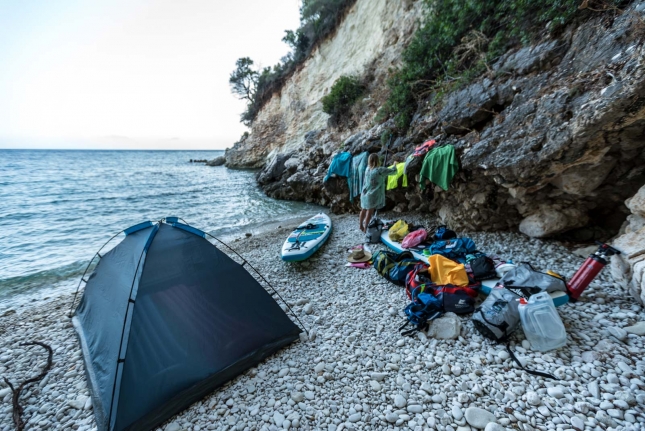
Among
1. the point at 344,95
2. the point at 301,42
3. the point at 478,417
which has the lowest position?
the point at 478,417

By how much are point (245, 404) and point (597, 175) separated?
20.4ft

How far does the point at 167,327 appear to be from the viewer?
294 centimetres

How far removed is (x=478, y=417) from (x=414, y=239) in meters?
3.57

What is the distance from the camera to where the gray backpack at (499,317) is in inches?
115

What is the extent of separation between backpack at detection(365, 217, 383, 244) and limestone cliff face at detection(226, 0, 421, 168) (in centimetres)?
758

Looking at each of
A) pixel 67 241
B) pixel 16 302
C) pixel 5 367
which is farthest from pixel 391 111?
pixel 67 241

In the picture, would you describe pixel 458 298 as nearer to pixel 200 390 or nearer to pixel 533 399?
pixel 533 399

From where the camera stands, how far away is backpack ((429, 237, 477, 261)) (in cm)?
472

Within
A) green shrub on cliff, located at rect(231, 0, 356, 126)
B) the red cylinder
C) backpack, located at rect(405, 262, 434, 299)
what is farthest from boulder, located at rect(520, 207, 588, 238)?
green shrub on cliff, located at rect(231, 0, 356, 126)

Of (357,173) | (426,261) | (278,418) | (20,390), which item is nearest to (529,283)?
(426,261)

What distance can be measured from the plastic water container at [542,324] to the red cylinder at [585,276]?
79cm

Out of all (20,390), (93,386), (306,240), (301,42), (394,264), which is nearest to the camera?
(93,386)

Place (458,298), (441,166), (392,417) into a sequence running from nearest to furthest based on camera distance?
1. (392,417)
2. (458,298)
3. (441,166)

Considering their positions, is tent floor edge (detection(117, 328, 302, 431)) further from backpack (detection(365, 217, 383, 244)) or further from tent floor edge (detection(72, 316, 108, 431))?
backpack (detection(365, 217, 383, 244))
